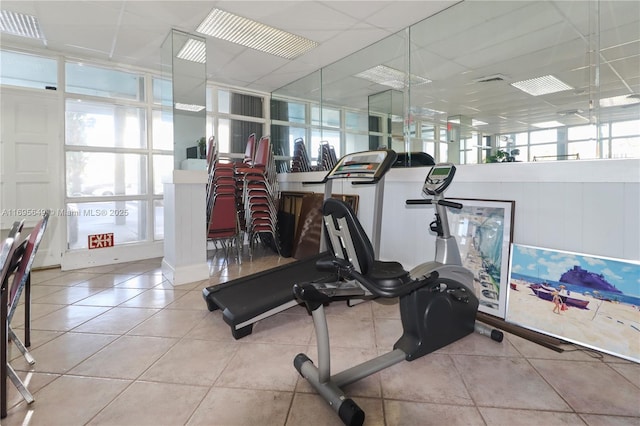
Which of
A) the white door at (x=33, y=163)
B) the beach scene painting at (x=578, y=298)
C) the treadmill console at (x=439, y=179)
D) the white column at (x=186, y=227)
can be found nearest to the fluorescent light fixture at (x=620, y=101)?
the beach scene painting at (x=578, y=298)

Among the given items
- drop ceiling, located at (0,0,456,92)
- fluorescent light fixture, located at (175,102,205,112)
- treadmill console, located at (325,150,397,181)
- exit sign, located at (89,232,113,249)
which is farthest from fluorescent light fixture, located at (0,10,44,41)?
treadmill console, located at (325,150,397,181)

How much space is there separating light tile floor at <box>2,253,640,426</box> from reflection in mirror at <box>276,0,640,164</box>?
1727 millimetres

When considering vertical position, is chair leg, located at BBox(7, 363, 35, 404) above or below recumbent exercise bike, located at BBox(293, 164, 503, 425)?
below

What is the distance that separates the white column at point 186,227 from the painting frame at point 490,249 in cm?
305

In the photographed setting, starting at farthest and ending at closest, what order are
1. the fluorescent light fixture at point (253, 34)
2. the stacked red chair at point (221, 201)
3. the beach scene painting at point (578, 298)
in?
the stacked red chair at point (221, 201)
the fluorescent light fixture at point (253, 34)
the beach scene painting at point (578, 298)

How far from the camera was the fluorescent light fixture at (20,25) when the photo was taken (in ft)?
12.0

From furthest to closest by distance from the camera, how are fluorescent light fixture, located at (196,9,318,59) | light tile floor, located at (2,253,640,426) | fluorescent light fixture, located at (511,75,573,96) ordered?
fluorescent light fixture, located at (196,9,318,59) < fluorescent light fixture, located at (511,75,573,96) < light tile floor, located at (2,253,640,426)

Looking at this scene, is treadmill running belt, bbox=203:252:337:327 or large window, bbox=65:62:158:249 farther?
large window, bbox=65:62:158:249

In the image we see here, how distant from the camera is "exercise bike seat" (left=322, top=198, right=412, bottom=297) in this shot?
178 cm

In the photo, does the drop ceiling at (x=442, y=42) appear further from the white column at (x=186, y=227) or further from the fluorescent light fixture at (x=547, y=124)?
the white column at (x=186, y=227)

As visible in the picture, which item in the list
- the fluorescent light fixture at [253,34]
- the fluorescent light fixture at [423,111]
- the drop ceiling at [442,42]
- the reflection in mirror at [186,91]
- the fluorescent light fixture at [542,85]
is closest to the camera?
the drop ceiling at [442,42]

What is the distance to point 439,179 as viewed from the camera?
256cm

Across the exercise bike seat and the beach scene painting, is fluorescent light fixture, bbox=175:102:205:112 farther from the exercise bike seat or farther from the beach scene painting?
the beach scene painting

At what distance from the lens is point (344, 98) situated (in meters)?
5.53
